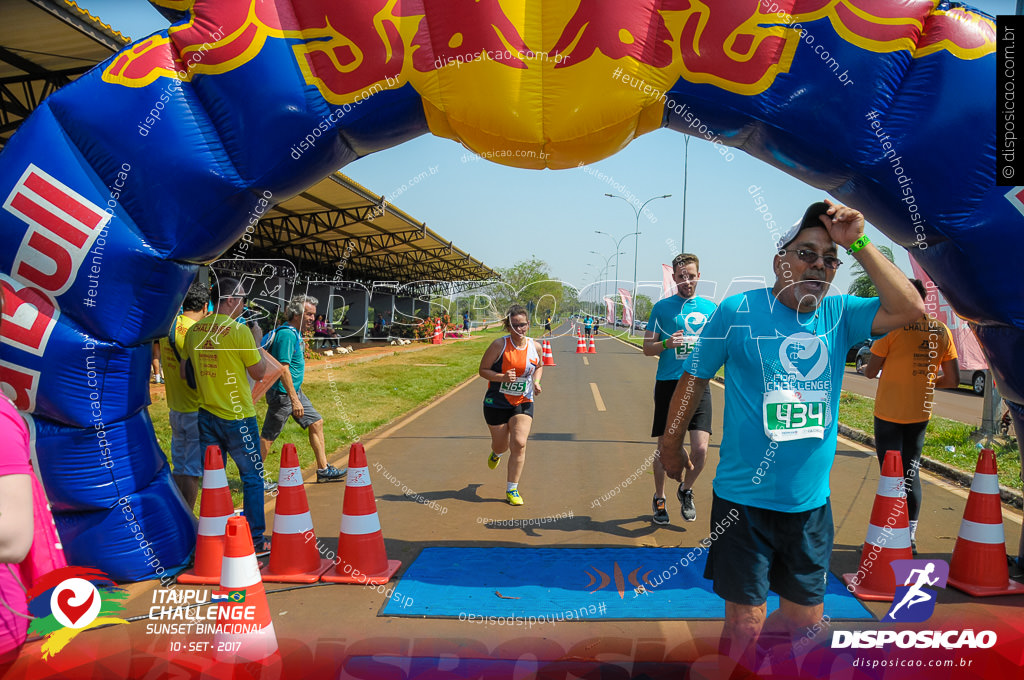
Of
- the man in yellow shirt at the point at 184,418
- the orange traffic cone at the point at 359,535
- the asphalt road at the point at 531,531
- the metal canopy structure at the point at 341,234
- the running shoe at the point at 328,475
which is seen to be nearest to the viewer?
the asphalt road at the point at 531,531

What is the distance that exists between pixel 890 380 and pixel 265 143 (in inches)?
182

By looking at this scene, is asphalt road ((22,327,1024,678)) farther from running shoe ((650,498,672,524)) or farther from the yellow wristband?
the yellow wristband

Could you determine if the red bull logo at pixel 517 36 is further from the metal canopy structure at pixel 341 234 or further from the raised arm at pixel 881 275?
the metal canopy structure at pixel 341 234

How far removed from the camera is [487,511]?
18.3ft

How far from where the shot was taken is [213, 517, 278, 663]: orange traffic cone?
282 centimetres

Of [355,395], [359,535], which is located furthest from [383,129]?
[355,395]

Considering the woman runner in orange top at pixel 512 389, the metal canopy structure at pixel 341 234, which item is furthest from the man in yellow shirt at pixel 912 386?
the metal canopy structure at pixel 341 234

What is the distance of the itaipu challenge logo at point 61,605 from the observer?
1.78 metres

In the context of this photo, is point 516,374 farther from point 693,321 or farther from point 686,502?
point 686,502

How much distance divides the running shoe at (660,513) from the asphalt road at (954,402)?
25.8 ft

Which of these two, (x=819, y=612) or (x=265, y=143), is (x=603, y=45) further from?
(x=819, y=612)

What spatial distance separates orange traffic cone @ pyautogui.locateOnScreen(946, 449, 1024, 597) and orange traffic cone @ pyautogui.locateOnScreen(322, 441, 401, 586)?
12.5 feet

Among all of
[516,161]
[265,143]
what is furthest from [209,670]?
[516,161]

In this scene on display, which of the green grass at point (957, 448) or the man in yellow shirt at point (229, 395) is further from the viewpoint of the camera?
the green grass at point (957, 448)
